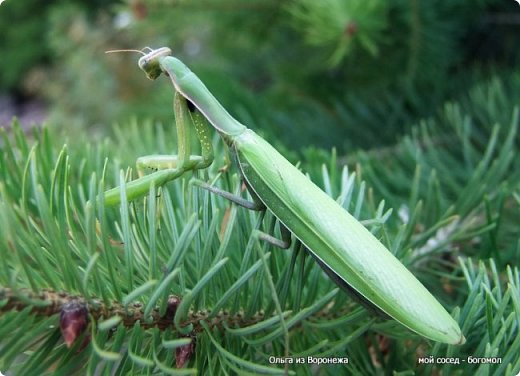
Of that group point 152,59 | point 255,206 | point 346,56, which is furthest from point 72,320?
point 346,56

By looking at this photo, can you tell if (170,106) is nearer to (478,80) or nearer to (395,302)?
(478,80)

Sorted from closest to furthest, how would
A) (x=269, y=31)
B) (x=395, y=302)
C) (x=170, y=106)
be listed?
(x=395, y=302) → (x=269, y=31) → (x=170, y=106)

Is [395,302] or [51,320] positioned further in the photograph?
[395,302]

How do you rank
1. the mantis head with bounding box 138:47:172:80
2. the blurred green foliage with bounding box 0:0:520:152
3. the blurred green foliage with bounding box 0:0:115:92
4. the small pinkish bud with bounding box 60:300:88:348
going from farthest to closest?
the blurred green foliage with bounding box 0:0:115:92
the blurred green foliage with bounding box 0:0:520:152
the mantis head with bounding box 138:47:172:80
the small pinkish bud with bounding box 60:300:88:348

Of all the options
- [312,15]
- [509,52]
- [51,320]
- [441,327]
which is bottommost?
[441,327]

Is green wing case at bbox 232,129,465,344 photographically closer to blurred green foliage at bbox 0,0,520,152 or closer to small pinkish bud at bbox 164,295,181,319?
small pinkish bud at bbox 164,295,181,319

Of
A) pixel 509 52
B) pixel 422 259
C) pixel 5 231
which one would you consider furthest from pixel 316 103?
pixel 5 231

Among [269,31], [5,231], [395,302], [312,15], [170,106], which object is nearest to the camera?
[5,231]

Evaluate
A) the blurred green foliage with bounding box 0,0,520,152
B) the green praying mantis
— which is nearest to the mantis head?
the green praying mantis

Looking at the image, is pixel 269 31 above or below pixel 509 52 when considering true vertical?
above
